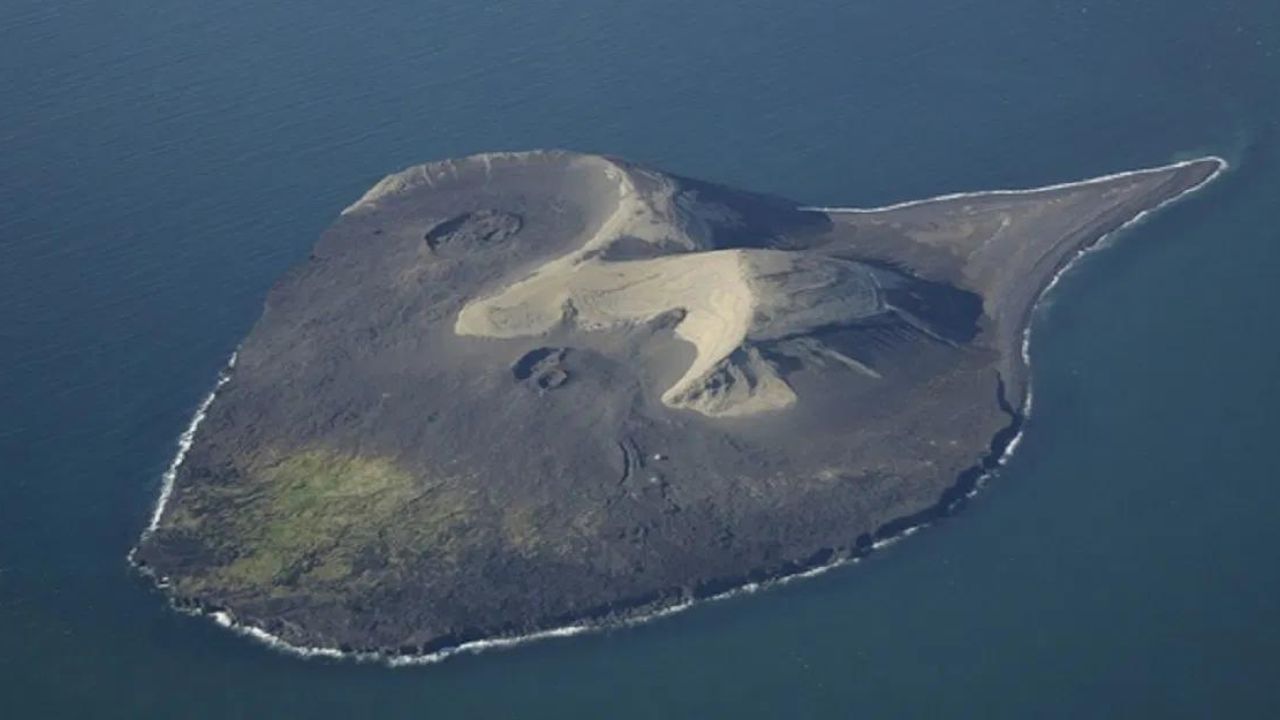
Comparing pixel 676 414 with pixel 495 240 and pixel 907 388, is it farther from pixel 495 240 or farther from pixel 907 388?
pixel 495 240

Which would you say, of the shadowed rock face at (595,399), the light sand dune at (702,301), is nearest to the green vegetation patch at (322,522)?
the shadowed rock face at (595,399)

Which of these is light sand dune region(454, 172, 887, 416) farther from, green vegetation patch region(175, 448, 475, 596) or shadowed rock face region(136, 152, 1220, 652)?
green vegetation patch region(175, 448, 475, 596)

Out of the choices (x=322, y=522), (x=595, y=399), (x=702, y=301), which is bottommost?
(x=322, y=522)

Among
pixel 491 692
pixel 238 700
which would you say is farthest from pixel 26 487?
pixel 491 692

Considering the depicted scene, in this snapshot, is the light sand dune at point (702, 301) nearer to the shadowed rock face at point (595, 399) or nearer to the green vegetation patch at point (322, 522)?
the shadowed rock face at point (595, 399)

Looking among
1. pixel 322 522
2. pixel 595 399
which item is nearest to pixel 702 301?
pixel 595 399

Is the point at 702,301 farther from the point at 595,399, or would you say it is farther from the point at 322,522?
the point at 322,522

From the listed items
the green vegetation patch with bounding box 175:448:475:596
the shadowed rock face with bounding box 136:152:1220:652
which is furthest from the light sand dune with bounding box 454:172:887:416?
the green vegetation patch with bounding box 175:448:475:596

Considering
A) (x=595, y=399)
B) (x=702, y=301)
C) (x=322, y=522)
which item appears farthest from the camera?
(x=702, y=301)
